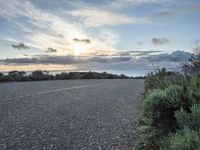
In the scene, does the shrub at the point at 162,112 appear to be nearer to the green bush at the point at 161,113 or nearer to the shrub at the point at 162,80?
the green bush at the point at 161,113

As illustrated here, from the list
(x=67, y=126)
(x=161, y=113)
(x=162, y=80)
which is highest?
(x=162, y=80)

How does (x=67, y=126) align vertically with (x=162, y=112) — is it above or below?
below

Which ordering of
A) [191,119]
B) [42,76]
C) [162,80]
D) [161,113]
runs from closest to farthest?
[191,119], [161,113], [162,80], [42,76]

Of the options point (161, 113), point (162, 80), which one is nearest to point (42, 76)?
point (162, 80)

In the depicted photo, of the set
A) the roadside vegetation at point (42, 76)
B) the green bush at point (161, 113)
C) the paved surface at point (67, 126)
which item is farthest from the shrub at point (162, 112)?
the roadside vegetation at point (42, 76)

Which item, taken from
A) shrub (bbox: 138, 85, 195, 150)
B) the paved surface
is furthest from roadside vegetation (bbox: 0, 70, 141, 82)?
shrub (bbox: 138, 85, 195, 150)

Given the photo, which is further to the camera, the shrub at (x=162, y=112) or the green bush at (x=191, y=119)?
the shrub at (x=162, y=112)

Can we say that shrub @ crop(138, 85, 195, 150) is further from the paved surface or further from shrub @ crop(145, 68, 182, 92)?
the paved surface

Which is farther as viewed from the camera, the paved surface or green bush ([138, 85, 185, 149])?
the paved surface

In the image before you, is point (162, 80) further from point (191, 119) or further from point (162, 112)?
point (191, 119)

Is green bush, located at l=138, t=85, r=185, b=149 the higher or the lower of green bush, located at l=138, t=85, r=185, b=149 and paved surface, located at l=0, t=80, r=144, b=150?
the higher

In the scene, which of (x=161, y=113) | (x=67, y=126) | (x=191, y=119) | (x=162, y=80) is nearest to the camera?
(x=191, y=119)

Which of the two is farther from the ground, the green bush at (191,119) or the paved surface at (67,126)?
the green bush at (191,119)

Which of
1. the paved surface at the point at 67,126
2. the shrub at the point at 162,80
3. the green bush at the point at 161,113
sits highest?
the shrub at the point at 162,80
